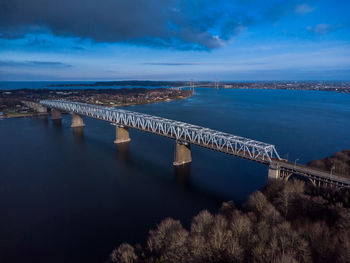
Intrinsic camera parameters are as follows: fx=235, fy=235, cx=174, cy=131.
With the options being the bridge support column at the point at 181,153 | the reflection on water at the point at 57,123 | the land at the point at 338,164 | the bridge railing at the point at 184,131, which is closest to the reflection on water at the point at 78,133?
the bridge railing at the point at 184,131

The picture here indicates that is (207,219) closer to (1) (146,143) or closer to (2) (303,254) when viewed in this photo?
(2) (303,254)

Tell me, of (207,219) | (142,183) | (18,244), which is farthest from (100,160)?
(207,219)

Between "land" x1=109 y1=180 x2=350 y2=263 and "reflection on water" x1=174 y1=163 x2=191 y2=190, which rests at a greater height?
"land" x1=109 y1=180 x2=350 y2=263

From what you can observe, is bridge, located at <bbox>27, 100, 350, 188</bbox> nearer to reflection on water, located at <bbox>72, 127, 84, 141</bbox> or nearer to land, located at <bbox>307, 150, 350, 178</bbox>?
reflection on water, located at <bbox>72, 127, 84, 141</bbox>

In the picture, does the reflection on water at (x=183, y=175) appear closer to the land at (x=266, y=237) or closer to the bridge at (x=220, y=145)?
the bridge at (x=220, y=145)

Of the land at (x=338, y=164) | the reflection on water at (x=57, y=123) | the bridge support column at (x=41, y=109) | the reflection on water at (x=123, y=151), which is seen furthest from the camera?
the bridge support column at (x=41, y=109)

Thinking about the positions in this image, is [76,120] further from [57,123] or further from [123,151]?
[123,151]

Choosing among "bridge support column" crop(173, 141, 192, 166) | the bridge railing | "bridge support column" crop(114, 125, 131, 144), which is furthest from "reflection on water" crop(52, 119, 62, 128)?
"bridge support column" crop(173, 141, 192, 166)
